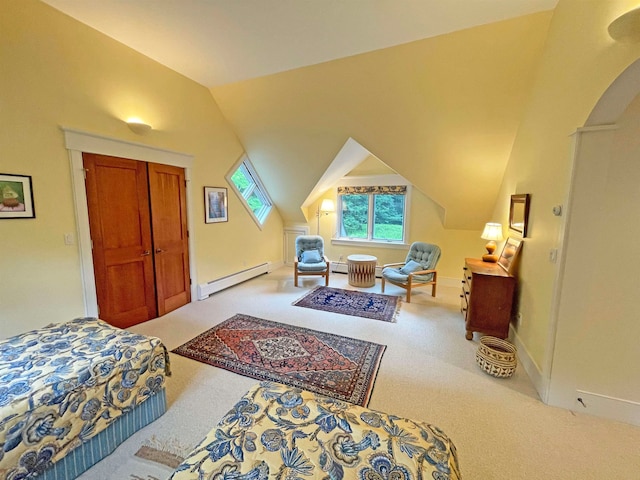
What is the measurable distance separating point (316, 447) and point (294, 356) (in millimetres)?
1639

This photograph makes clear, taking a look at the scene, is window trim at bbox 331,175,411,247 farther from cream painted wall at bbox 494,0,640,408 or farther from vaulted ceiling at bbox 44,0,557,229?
cream painted wall at bbox 494,0,640,408

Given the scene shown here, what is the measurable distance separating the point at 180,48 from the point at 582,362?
4683 mm

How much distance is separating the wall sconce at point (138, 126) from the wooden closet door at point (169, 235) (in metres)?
0.39

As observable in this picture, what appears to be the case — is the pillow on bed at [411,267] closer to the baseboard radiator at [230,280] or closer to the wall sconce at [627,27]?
the baseboard radiator at [230,280]

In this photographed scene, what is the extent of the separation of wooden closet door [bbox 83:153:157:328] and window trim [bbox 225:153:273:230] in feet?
5.35

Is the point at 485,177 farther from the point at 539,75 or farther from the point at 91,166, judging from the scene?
the point at 91,166

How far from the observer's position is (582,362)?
204 cm

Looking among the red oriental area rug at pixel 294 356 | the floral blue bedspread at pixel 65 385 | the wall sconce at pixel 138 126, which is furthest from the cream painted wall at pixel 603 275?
the wall sconce at pixel 138 126

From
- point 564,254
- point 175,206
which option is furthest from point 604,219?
point 175,206

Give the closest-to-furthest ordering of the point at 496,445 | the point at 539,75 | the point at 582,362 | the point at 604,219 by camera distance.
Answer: the point at 496,445 < the point at 604,219 < the point at 582,362 < the point at 539,75

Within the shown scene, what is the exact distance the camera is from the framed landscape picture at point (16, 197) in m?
2.26

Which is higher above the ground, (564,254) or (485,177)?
(485,177)

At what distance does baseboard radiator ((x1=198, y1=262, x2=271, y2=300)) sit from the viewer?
4289 millimetres

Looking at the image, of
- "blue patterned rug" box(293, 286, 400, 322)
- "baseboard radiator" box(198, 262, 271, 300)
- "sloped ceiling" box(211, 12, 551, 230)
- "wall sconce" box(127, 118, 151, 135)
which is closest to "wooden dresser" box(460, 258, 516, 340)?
"blue patterned rug" box(293, 286, 400, 322)
